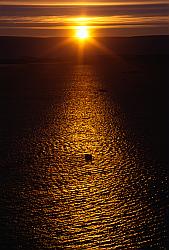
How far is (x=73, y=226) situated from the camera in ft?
17.0

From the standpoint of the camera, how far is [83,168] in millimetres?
6762

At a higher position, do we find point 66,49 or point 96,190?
point 66,49

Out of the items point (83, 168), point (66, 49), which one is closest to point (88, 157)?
point (83, 168)

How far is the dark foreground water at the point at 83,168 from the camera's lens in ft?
16.7

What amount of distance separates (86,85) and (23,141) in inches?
203

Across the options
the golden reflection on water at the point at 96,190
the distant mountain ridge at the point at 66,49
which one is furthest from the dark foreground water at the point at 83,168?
the distant mountain ridge at the point at 66,49

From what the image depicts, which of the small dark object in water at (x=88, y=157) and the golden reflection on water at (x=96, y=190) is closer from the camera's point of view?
the golden reflection on water at (x=96, y=190)

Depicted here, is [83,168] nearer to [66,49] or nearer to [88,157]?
[88,157]

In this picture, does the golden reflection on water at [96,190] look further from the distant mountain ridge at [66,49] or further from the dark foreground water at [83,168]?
the distant mountain ridge at [66,49]

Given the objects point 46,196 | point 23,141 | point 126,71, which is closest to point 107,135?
point 23,141

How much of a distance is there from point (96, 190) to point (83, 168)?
0.73 m

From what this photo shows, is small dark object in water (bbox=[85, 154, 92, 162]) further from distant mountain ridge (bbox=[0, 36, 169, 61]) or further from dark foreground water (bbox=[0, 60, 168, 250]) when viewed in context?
distant mountain ridge (bbox=[0, 36, 169, 61])

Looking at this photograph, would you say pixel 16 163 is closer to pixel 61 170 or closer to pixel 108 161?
pixel 61 170

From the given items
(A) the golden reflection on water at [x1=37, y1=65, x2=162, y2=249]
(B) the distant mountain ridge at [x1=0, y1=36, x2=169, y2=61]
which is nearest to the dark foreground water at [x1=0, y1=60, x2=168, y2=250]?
(A) the golden reflection on water at [x1=37, y1=65, x2=162, y2=249]
